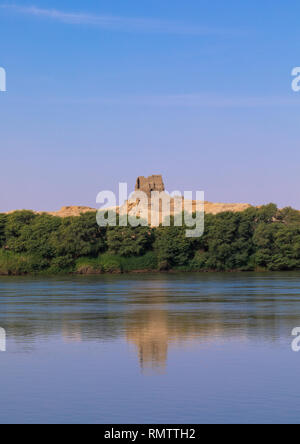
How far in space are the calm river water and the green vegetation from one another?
231 ft

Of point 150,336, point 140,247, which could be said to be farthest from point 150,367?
point 140,247

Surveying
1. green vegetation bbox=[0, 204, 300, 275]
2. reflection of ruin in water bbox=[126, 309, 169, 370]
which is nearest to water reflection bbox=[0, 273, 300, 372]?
reflection of ruin in water bbox=[126, 309, 169, 370]

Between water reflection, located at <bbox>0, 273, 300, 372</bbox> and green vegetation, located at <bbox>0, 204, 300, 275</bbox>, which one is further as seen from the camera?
green vegetation, located at <bbox>0, 204, 300, 275</bbox>

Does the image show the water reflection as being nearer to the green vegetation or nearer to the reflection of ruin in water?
the reflection of ruin in water

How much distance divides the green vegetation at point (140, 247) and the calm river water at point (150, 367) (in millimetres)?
70323

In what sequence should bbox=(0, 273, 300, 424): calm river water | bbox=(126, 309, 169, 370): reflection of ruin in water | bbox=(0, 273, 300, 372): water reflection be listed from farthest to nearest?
bbox=(0, 273, 300, 372): water reflection
bbox=(126, 309, 169, 370): reflection of ruin in water
bbox=(0, 273, 300, 424): calm river water

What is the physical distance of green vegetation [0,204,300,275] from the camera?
105m

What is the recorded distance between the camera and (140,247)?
10781 centimetres

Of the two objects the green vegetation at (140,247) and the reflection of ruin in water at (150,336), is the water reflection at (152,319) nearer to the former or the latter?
the reflection of ruin in water at (150,336)

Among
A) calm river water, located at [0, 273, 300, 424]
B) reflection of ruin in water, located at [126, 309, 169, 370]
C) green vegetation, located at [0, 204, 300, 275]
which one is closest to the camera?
calm river water, located at [0, 273, 300, 424]

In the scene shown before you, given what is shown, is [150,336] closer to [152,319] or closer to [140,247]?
[152,319]

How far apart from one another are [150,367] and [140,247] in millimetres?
88510
